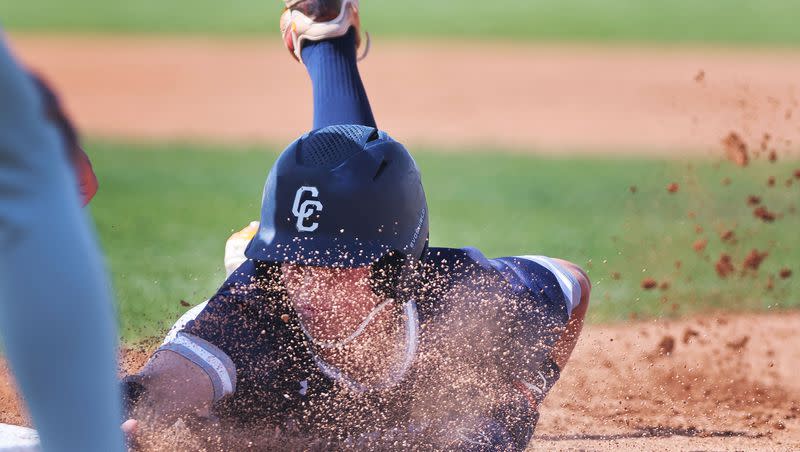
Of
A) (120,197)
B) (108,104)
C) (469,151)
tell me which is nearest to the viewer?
(120,197)

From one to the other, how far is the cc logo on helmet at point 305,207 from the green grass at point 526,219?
1.83 metres

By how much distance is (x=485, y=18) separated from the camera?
21.4 metres

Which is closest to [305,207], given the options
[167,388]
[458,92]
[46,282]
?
[167,388]

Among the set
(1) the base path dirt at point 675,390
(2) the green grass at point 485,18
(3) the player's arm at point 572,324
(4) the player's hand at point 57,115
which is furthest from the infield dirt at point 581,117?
(4) the player's hand at point 57,115

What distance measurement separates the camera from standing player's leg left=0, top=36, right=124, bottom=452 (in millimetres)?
1186

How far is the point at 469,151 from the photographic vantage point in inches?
434

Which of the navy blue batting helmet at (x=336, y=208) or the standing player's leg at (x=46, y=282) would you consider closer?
the standing player's leg at (x=46, y=282)

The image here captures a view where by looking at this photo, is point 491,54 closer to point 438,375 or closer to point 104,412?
point 438,375

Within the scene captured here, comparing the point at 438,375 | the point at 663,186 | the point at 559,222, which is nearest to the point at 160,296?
the point at 438,375

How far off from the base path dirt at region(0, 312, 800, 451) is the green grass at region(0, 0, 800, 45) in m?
14.6

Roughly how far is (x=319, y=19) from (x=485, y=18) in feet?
60.8

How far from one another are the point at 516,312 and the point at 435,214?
5.07 meters

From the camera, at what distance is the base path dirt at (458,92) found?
1161 centimetres

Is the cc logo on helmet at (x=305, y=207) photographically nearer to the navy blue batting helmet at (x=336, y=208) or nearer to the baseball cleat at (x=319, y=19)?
the navy blue batting helmet at (x=336, y=208)
